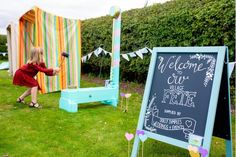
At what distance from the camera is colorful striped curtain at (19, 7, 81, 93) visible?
7.34m

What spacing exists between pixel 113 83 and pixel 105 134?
214 cm

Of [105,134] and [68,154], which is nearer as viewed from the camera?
[68,154]

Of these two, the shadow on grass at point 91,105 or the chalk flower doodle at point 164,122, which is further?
the shadow on grass at point 91,105

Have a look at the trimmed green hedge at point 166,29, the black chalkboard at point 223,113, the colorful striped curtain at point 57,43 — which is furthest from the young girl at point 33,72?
the black chalkboard at point 223,113

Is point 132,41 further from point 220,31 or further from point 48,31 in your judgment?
point 220,31

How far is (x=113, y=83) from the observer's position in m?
6.28

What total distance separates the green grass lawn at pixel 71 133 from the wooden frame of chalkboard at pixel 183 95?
62cm

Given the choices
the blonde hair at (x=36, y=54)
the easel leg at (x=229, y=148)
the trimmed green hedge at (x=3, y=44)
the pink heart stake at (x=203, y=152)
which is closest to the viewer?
the pink heart stake at (x=203, y=152)

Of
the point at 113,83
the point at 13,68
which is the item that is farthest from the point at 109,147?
the point at 13,68

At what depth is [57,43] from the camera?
7.76m

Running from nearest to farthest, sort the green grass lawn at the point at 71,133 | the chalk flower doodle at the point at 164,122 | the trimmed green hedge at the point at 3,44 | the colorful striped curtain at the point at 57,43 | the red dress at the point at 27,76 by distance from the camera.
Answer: the chalk flower doodle at the point at 164,122
the green grass lawn at the point at 71,133
the red dress at the point at 27,76
the colorful striped curtain at the point at 57,43
the trimmed green hedge at the point at 3,44

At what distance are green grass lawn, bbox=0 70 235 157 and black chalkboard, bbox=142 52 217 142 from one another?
2.06 ft

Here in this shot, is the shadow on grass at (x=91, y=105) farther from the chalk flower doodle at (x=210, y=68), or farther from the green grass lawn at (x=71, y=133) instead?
the chalk flower doodle at (x=210, y=68)

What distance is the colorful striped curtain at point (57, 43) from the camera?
7.34m
